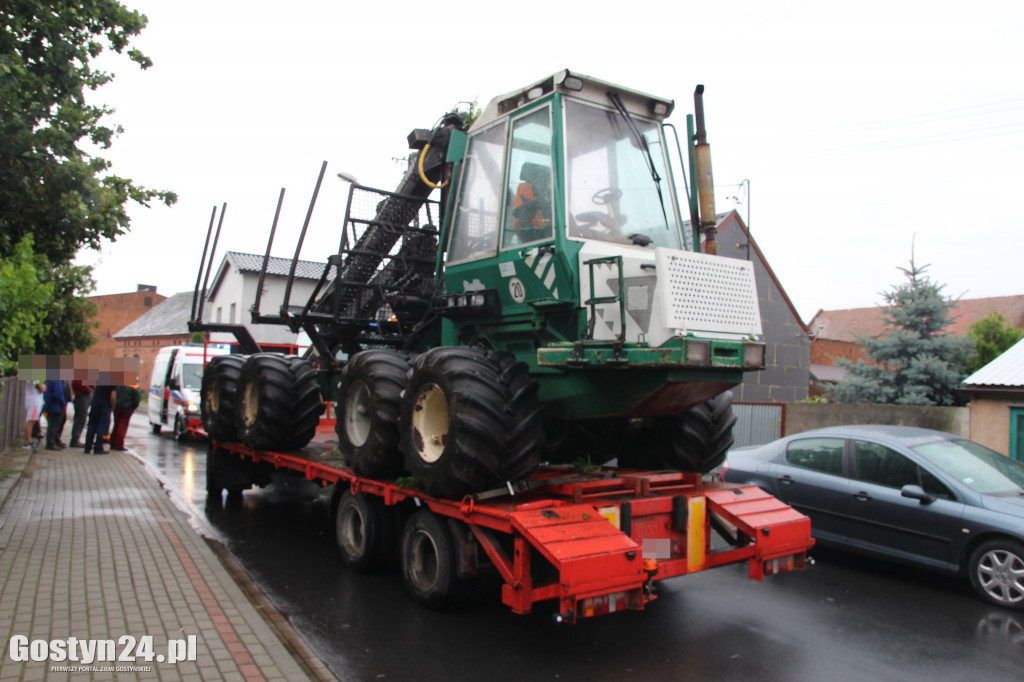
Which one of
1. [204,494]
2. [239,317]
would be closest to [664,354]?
[204,494]

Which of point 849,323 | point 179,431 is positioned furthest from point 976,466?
point 849,323

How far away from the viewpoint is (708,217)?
5516 mm

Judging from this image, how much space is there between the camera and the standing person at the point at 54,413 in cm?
1521

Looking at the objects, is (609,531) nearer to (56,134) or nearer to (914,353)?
(56,134)

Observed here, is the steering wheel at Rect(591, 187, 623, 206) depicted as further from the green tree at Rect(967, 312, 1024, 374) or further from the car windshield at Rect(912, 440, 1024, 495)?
the green tree at Rect(967, 312, 1024, 374)

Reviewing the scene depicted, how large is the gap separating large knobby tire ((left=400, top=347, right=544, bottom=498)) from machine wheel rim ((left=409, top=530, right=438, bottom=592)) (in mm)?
531

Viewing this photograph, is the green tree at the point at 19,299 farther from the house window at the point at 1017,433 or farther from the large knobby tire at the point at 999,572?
the house window at the point at 1017,433

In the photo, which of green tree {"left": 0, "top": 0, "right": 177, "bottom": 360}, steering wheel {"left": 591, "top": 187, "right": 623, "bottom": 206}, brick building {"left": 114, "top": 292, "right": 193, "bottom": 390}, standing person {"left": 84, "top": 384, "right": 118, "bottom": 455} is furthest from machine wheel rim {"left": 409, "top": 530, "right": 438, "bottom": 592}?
brick building {"left": 114, "top": 292, "right": 193, "bottom": 390}

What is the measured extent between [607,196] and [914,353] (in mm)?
10278

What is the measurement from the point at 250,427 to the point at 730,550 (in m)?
5.68

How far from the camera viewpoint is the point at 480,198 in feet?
20.8

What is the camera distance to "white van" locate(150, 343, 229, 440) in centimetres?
1759

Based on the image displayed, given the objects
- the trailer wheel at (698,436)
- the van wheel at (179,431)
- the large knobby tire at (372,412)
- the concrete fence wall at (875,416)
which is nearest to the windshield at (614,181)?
the trailer wheel at (698,436)

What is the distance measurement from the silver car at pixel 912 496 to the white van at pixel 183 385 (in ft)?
44.6
